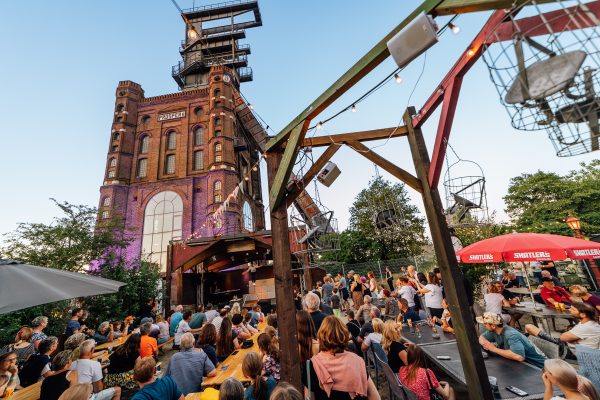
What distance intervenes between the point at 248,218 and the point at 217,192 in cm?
497

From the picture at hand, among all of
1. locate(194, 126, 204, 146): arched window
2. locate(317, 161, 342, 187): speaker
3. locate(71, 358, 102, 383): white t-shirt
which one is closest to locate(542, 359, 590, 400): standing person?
locate(317, 161, 342, 187): speaker

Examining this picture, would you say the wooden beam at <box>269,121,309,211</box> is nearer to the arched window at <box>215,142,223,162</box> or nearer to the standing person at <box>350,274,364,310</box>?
the standing person at <box>350,274,364,310</box>

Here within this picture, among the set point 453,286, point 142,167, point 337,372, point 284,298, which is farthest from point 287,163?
point 142,167

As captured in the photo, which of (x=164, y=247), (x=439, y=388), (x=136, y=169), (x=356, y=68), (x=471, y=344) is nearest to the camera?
(x=356, y=68)

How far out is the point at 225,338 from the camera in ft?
17.2

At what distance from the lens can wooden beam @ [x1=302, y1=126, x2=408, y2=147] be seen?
3547 millimetres

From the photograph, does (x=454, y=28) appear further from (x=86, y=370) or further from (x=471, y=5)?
(x=86, y=370)

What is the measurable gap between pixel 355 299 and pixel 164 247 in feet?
58.0

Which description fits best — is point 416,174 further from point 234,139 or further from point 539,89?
point 234,139

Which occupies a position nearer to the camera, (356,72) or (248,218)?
(356,72)

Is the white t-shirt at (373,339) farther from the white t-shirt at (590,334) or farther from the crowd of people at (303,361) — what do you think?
the white t-shirt at (590,334)

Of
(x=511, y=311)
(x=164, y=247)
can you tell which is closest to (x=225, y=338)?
(x=511, y=311)

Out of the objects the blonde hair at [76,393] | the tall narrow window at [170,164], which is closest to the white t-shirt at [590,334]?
the blonde hair at [76,393]

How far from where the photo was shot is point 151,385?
9.03 ft
